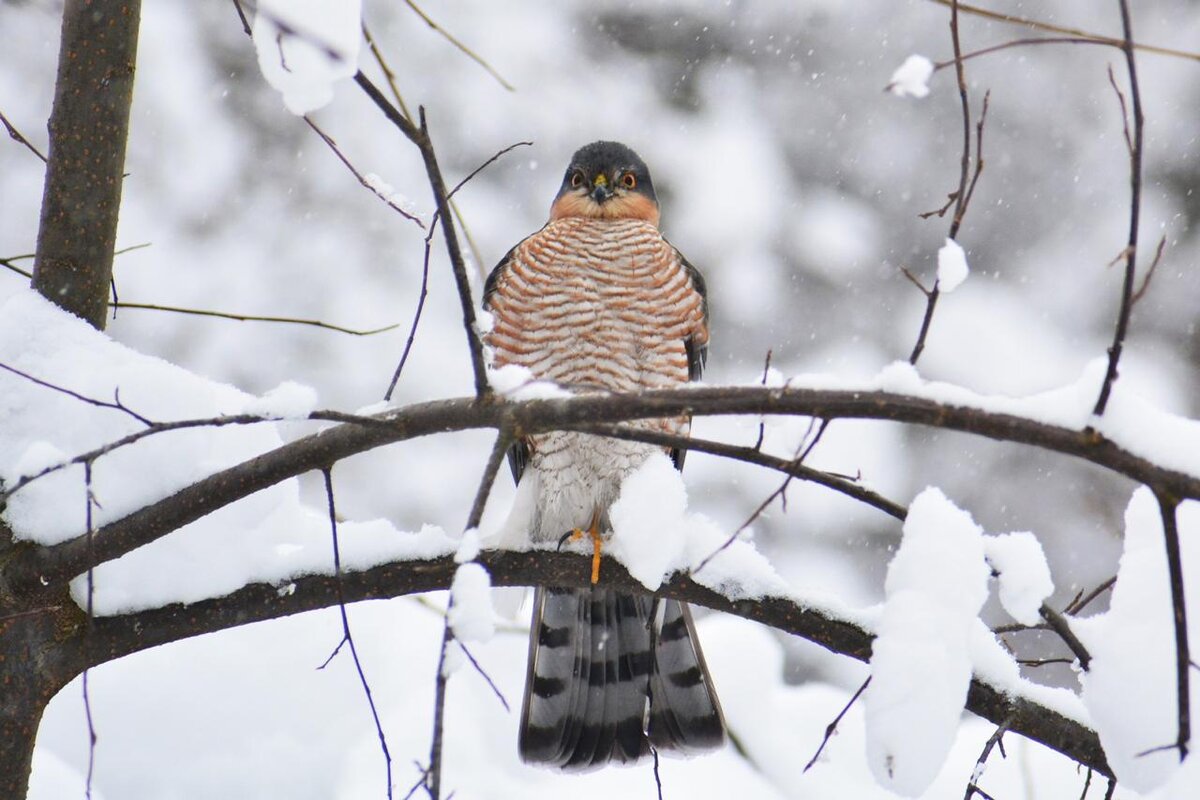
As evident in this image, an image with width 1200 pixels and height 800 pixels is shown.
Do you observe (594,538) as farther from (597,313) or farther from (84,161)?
(84,161)

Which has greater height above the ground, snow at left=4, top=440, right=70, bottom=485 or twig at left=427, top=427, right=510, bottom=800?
snow at left=4, top=440, right=70, bottom=485

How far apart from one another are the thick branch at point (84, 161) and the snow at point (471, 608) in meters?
1.21

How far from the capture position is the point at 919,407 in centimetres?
147

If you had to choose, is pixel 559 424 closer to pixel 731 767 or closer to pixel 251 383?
pixel 731 767

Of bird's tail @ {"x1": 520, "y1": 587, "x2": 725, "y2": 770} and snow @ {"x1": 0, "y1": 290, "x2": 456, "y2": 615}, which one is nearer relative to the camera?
snow @ {"x1": 0, "y1": 290, "x2": 456, "y2": 615}

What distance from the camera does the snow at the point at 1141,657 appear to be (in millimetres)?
1521

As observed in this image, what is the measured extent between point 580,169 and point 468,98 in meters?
3.88

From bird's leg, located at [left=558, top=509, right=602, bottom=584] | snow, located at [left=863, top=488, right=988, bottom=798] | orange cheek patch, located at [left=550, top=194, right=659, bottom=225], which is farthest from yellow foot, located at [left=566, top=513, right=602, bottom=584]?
orange cheek patch, located at [left=550, top=194, right=659, bottom=225]

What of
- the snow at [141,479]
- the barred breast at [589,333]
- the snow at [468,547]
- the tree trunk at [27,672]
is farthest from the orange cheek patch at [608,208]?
the snow at [468,547]

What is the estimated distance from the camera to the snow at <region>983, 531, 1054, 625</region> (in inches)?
63.4

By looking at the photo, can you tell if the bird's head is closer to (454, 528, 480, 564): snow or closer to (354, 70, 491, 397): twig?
Answer: (354, 70, 491, 397): twig

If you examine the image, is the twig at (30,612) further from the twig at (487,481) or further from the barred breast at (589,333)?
the barred breast at (589,333)

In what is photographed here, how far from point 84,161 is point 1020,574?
174 cm

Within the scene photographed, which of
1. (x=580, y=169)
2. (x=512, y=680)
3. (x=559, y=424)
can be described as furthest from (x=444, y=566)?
(x=580, y=169)
